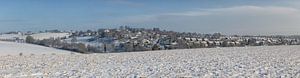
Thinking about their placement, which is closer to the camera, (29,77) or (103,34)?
(29,77)

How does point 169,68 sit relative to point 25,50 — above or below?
above

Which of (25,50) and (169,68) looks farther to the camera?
(25,50)

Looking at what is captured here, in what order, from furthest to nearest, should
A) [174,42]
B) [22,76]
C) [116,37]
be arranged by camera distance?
[116,37] < [174,42] < [22,76]

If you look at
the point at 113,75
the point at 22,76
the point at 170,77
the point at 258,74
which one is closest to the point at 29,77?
the point at 22,76

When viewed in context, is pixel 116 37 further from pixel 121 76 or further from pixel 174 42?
pixel 121 76

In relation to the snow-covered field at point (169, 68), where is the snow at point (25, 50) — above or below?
below

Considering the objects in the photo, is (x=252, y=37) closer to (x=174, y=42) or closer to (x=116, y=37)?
(x=174, y=42)

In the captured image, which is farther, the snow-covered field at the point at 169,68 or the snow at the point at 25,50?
the snow at the point at 25,50

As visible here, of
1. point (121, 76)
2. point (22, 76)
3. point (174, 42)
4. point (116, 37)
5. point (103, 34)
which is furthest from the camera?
point (103, 34)

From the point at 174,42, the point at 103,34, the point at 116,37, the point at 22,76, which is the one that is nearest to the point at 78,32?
the point at 103,34

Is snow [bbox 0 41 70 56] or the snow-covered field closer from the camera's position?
the snow-covered field

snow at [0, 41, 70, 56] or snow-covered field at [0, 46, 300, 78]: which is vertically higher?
snow-covered field at [0, 46, 300, 78]
